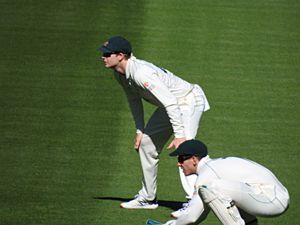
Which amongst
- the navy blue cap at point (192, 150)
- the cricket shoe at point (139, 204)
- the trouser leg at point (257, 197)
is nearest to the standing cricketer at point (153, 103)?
the cricket shoe at point (139, 204)

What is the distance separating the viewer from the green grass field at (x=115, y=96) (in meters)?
9.39

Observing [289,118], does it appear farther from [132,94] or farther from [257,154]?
[132,94]

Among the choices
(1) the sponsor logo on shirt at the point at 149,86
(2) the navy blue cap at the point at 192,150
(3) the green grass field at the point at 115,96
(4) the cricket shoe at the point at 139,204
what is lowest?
(4) the cricket shoe at the point at 139,204

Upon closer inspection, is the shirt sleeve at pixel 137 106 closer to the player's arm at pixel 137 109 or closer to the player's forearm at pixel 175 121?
the player's arm at pixel 137 109

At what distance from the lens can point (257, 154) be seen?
10570 millimetres

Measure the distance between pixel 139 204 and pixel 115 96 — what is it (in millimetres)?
3358

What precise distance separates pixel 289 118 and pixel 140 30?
3591 mm

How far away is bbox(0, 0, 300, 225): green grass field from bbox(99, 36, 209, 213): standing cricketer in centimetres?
38

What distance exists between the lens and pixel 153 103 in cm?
879

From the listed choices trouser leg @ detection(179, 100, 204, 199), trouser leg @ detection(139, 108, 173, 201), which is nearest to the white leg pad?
trouser leg @ detection(179, 100, 204, 199)

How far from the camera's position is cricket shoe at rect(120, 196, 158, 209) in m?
9.04

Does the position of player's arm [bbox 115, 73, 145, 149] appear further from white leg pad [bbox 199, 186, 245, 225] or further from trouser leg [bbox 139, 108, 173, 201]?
white leg pad [bbox 199, 186, 245, 225]

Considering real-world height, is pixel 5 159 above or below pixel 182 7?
below

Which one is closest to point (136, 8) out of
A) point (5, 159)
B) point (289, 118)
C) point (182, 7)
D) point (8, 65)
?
point (182, 7)
